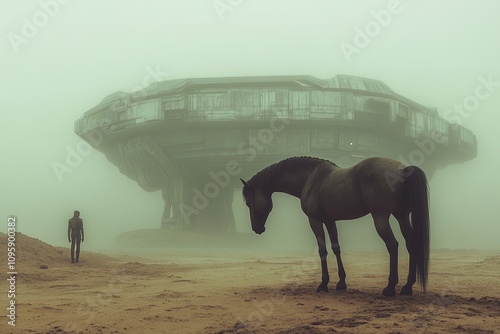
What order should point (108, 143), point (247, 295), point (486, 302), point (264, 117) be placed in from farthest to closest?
point (108, 143), point (264, 117), point (247, 295), point (486, 302)

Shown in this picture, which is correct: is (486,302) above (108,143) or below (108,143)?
below

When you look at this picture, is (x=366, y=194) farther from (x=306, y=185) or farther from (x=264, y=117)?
(x=264, y=117)

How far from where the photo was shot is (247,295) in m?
9.14

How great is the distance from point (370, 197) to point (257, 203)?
97.7 inches

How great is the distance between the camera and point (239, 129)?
1661 inches

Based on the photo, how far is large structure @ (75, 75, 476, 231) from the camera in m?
40.4

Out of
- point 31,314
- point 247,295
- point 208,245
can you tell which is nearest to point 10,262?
point 31,314

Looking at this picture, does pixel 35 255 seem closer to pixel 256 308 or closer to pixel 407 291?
pixel 256 308

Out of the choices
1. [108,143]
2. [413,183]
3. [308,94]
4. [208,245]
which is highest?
[308,94]

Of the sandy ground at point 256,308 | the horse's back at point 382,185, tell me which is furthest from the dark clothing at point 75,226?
the horse's back at point 382,185

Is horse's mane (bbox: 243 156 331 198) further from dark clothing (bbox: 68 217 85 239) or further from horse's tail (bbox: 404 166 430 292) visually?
dark clothing (bbox: 68 217 85 239)

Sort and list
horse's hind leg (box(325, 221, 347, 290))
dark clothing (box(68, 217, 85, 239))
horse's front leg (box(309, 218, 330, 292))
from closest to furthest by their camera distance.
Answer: horse's front leg (box(309, 218, 330, 292))
horse's hind leg (box(325, 221, 347, 290))
dark clothing (box(68, 217, 85, 239))

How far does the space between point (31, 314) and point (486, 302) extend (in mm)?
A: 6939

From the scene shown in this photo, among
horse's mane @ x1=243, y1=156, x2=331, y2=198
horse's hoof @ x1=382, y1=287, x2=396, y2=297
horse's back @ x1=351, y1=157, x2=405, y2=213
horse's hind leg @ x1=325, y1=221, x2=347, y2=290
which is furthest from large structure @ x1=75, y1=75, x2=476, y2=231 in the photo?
horse's hoof @ x1=382, y1=287, x2=396, y2=297
